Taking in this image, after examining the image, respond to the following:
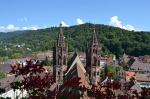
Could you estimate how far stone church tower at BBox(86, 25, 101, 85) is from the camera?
34094mm

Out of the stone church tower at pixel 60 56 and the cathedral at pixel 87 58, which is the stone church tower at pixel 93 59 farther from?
the stone church tower at pixel 60 56

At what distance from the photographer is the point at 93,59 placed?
34.5 meters

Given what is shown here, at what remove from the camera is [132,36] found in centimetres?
13612

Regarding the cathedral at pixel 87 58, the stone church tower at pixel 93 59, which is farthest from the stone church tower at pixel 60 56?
the stone church tower at pixel 93 59

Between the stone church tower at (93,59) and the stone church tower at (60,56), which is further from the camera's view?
the stone church tower at (60,56)

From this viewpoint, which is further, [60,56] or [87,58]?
[87,58]

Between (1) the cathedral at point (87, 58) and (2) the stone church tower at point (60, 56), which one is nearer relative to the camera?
(1) the cathedral at point (87, 58)

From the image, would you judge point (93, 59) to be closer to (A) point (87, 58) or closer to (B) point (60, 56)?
(A) point (87, 58)

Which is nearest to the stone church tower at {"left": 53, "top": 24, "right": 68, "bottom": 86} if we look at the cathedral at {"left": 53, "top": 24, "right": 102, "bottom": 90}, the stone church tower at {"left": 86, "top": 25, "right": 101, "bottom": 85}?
the cathedral at {"left": 53, "top": 24, "right": 102, "bottom": 90}

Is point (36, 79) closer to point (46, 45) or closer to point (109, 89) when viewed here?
point (109, 89)

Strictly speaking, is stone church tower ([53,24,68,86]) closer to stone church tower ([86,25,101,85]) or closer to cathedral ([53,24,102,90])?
cathedral ([53,24,102,90])

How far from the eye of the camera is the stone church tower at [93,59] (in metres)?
34.1

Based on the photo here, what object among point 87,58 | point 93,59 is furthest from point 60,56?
point 93,59

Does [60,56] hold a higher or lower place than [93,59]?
higher
